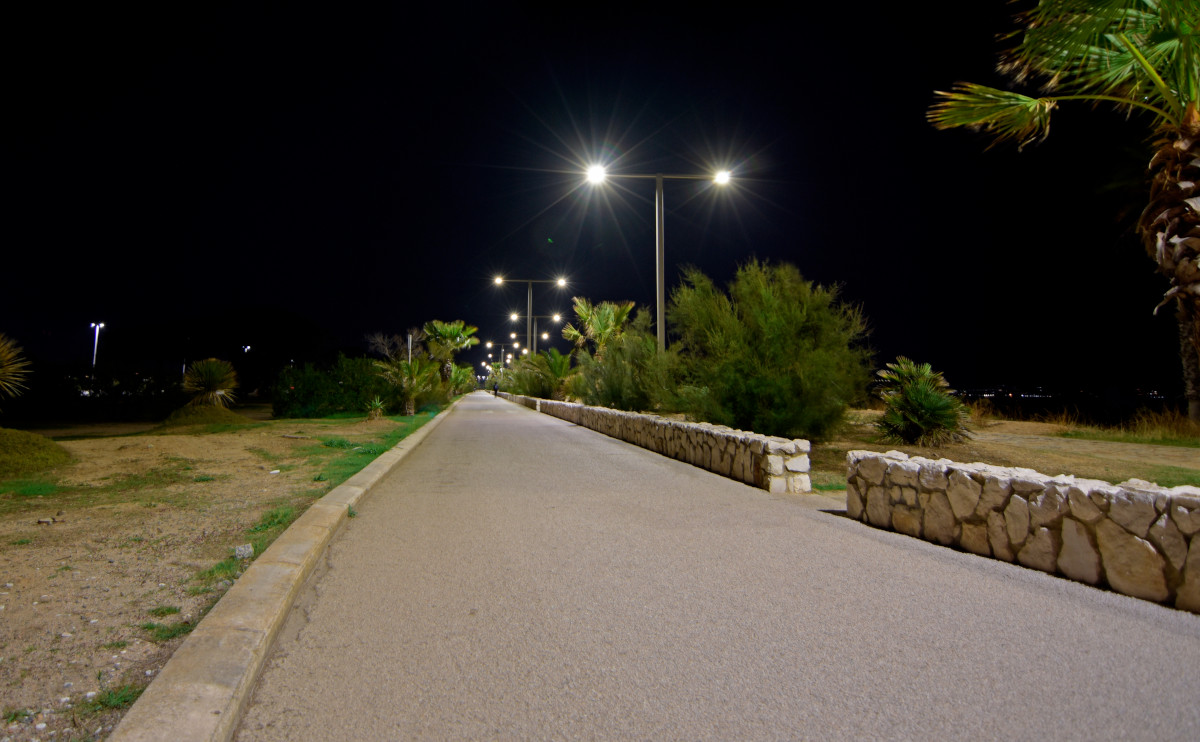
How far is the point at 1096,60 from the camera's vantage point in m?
8.77

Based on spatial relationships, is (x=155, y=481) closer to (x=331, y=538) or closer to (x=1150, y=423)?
(x=331, y=538)

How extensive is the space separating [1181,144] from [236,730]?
1084cm

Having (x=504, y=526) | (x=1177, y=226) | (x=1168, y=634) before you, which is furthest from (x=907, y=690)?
(x=1177, y=226)

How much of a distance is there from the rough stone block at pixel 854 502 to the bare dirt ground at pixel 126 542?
3.25 metres

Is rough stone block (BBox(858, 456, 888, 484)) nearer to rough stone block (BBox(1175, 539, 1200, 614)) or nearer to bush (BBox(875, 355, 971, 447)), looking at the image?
rough stone block (BBox(1175, 539, 1200, 614))

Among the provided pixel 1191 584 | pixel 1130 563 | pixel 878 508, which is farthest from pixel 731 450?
pixel 1191 584

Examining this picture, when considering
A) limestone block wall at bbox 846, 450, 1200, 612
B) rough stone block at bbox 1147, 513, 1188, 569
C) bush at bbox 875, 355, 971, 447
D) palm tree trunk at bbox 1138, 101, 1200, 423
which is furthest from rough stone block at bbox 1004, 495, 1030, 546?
bush at bbox 875, 355, 971, 447

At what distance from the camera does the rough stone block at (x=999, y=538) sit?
16.4 feet

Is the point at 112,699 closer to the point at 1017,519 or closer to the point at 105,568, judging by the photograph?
the point at 105,568

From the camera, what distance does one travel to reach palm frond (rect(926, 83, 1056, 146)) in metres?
9.11

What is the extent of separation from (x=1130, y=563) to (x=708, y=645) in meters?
2.86

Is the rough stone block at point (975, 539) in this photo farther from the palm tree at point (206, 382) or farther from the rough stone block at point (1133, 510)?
the palm tree at point (206, 382)

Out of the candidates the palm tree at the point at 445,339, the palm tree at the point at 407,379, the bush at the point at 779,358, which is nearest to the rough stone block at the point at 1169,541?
the bush at the point at 779,358

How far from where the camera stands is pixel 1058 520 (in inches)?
182
